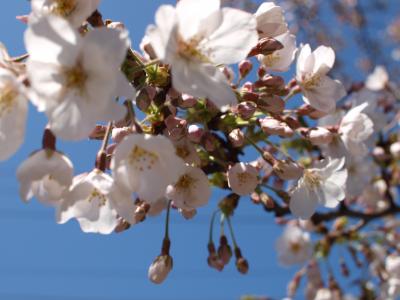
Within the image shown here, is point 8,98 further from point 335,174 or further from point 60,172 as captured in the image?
point 335,174

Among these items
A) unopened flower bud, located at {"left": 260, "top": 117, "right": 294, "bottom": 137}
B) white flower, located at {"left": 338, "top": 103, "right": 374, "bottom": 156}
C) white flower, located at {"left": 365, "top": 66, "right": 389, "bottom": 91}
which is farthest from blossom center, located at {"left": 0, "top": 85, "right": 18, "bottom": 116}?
white flower, located at {"left": 365, "top": 66, "right": 389, "bottom": 91}

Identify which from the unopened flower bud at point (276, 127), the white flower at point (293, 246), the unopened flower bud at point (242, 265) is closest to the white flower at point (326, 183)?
the unopened flower bud at point (276, 127)

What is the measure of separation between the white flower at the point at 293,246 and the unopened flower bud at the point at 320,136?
1582 millimetres

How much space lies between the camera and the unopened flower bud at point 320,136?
1.62 meters

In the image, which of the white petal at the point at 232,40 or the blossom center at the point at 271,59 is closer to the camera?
the white petal at the point at 232,40

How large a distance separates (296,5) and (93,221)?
533 cm

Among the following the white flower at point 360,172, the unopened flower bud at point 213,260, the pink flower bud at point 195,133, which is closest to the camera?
the pink flower bud at point 195,133

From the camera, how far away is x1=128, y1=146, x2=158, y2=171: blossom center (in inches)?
45.7

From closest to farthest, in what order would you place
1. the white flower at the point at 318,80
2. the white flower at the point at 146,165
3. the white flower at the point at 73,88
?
the white flower at the point at 73,88 → the white flower at the point at 146,165 → the white flower at the point at 318,80

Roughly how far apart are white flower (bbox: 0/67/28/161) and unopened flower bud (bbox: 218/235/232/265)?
0.93 m

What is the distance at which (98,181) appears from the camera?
1216 millimetres

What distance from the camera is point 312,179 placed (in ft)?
5.26

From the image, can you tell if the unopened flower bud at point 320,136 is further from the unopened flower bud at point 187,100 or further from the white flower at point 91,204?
the white flower at point 91,204

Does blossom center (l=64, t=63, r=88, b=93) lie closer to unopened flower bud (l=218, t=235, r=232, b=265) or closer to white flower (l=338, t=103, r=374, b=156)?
unopened flower bud (l=218, t=235, r=232, b=265)
